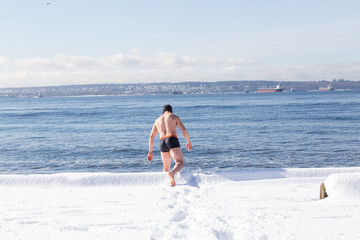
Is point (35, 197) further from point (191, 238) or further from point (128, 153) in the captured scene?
point (128, 153)

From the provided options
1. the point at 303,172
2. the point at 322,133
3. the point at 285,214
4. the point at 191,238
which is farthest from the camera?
the point at 322,133

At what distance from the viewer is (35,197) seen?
5.16m

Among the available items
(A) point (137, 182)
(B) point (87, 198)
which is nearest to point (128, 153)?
(A) point (137, 182)

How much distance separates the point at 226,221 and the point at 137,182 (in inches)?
104

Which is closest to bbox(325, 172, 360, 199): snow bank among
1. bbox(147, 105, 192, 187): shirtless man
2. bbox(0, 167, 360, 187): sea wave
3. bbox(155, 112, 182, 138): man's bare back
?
bbox(0, 167, 360, 187): sea wave

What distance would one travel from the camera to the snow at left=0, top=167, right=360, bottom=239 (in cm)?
337

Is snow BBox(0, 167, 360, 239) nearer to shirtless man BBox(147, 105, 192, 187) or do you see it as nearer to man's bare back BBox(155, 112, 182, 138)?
shirtless man BBox(147, 105, 192, 187)

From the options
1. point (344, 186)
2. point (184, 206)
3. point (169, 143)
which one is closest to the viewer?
point (184, 206)

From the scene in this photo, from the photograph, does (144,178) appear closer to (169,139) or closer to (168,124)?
(169,139)

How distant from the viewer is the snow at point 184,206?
3367 millimetres

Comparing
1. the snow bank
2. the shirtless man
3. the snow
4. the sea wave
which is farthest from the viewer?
the shirtless man

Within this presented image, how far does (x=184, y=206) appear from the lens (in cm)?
432

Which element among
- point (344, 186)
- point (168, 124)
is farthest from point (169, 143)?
point (344, 186)

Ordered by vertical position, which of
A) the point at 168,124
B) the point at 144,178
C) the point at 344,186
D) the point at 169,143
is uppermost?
the point at 168,124
